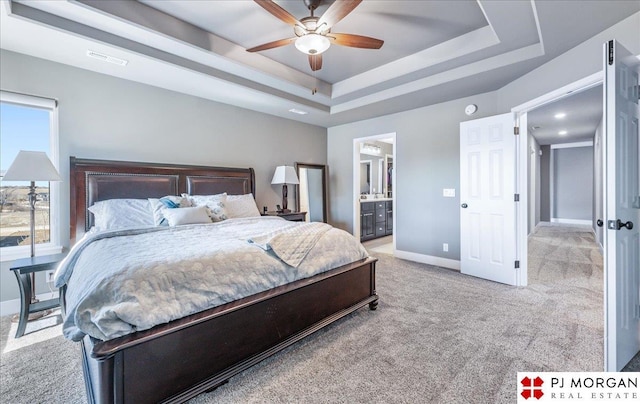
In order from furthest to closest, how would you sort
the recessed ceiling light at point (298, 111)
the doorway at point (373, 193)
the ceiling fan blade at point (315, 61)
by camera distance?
1. the doorway at point (373, 193)
2. the recessed ceiling light at point (298, 111)
3. the ceiling fan blade at point (315, 61)

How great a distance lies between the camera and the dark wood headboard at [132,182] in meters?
3.06

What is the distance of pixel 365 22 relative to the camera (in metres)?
2.71

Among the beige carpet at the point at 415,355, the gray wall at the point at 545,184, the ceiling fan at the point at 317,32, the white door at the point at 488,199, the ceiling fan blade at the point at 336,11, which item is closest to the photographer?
the beige carpet at the point at 415,355

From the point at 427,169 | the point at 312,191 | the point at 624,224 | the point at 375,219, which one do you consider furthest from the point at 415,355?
the point at 375,219

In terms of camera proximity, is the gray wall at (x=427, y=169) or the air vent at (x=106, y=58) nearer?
the air vent at (x=106, y=58)

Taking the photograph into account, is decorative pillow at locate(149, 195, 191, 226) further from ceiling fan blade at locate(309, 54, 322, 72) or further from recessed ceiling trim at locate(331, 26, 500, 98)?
recessed ceiling trim at locate(331, 26, 500, 98)

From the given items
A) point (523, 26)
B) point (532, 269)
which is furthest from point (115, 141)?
point (532, 269)

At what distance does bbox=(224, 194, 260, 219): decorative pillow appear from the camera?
3691mm

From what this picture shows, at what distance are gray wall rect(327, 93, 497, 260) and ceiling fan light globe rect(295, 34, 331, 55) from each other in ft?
8.75

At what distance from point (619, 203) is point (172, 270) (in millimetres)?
2722

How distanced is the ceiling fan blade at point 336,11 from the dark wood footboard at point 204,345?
200 cm

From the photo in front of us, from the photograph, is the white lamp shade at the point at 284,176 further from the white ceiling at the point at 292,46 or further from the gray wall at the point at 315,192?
the white ceiling at the point at 292,46

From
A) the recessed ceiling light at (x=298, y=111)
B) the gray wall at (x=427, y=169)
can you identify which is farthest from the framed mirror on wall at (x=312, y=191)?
the gray wall at (x=427, y=169)

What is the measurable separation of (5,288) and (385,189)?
6883mm
